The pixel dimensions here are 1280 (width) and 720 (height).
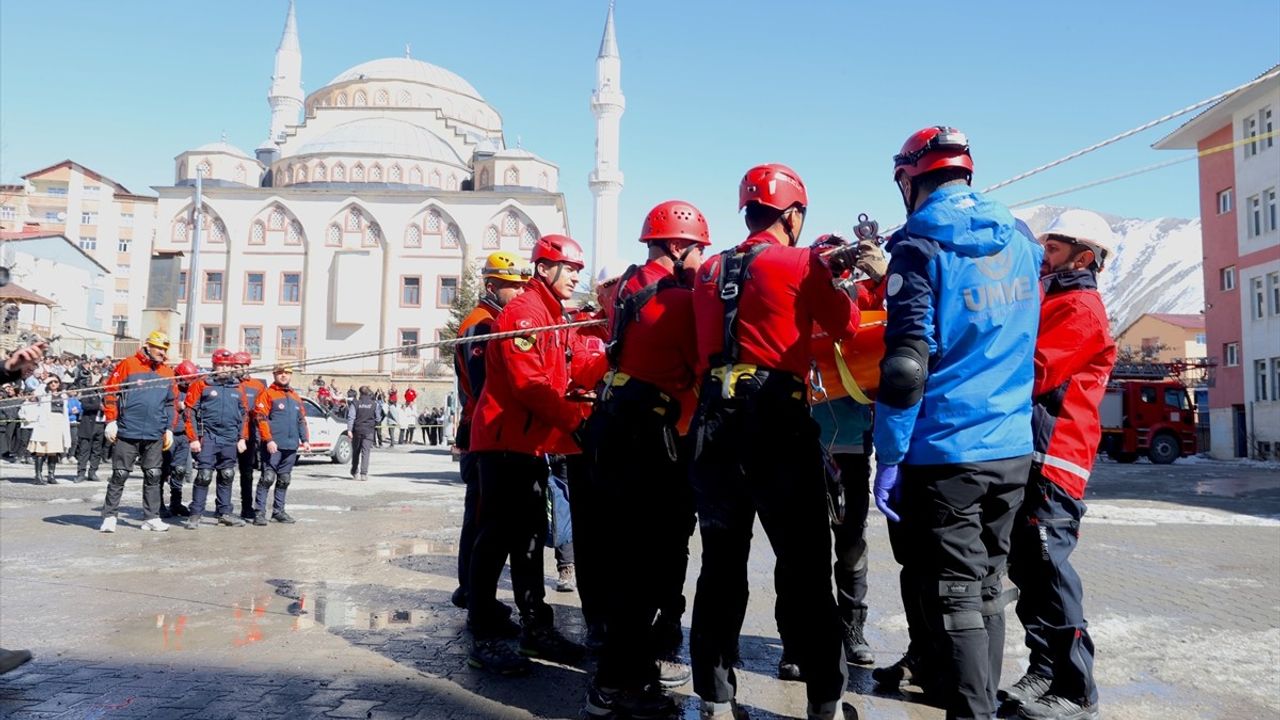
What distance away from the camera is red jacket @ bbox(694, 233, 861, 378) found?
12.5 ft

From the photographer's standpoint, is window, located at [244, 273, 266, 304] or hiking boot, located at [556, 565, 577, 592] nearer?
hiking boot, located at [556, 565, 577, 592]

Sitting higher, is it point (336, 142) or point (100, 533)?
point (336, 142)

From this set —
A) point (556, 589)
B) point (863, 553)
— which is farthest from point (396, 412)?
point (863, 553)

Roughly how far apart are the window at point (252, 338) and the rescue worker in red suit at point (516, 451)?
61213 millimetres

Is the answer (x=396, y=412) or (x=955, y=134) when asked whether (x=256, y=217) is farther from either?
(x=955, y=134)

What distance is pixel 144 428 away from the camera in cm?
1038

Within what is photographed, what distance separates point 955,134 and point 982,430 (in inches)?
46.5

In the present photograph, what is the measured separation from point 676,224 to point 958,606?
238 centimetres

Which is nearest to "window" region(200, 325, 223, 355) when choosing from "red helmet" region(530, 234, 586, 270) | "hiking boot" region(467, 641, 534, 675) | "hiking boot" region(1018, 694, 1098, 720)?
"red helmet" region(530, 234, 586, 270)

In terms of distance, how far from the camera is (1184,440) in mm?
28938

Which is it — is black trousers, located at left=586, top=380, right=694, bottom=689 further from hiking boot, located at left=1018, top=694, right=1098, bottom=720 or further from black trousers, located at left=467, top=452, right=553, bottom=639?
hiking boot, located at left=1018, top=694, right=1098, bottom=720

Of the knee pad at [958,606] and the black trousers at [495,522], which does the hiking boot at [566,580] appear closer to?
the black trousers at [495,522]

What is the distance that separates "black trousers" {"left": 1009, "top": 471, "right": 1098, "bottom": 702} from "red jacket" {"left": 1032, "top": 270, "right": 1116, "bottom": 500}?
102 millimetres

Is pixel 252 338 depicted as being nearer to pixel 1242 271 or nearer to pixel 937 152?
pixel 1242 271
